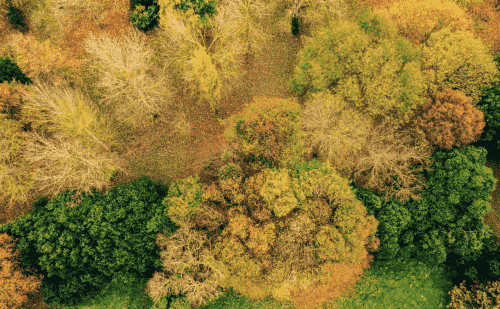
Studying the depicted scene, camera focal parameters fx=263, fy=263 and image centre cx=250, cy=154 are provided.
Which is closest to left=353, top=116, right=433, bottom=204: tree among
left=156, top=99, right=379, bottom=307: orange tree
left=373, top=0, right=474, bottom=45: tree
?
left=156, top=99, right=379, bottom=307: orange tree

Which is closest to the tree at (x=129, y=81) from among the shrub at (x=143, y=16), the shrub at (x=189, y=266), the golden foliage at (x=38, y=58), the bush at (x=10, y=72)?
the shrub at (x=143, y=16)

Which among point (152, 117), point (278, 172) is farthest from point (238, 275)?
point (152, 117)

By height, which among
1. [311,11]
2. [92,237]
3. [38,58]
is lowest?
[92,237]

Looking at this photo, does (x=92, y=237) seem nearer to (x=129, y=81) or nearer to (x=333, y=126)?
(x=129, y=81)

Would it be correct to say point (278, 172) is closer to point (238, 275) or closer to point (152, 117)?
point (238, 275)

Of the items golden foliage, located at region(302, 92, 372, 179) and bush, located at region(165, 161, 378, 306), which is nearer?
bush, located at region(165, 161, 378, 306)

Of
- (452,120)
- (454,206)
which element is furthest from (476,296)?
(452,120)

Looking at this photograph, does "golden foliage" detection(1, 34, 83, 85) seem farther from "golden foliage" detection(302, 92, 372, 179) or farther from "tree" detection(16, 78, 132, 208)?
"golden foliage" detection(302, 92, 372, 179)
